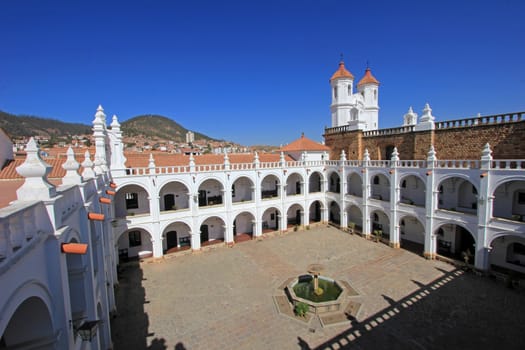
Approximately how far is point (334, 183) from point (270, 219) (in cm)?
885

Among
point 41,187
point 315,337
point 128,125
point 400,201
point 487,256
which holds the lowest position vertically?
point 315,337

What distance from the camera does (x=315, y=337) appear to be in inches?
457

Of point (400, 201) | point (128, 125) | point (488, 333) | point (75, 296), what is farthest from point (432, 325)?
point (128, 125)

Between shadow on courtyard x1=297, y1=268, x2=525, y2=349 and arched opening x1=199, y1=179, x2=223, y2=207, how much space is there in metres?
15.5

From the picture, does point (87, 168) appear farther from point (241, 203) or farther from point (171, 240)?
point (241, 203)

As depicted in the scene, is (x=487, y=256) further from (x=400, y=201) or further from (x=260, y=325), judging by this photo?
(x=260, y=325)

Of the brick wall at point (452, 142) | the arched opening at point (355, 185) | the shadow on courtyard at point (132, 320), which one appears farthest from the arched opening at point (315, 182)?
the shadow on courtyard at point (132, 320)

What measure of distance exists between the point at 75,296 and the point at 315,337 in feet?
32.7

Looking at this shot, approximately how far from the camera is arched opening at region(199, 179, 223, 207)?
24250mm

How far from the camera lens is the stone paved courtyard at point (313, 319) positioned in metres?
11.4

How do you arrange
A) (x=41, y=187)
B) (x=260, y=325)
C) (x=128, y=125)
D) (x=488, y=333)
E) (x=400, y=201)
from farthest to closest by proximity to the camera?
1. (x=128, y=125)
2. (x=400, y=201)
3. (x=260, y=325)
4. (x=488, y=333)
5. (x=41, y=187)

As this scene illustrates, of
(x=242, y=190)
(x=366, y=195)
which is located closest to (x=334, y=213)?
(x=366, y=195)

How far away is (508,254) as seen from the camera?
17.1 metres

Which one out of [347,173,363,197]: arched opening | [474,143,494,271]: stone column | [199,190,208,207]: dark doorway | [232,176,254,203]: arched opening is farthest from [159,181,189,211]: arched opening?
[474,143,494,271]: stone column
